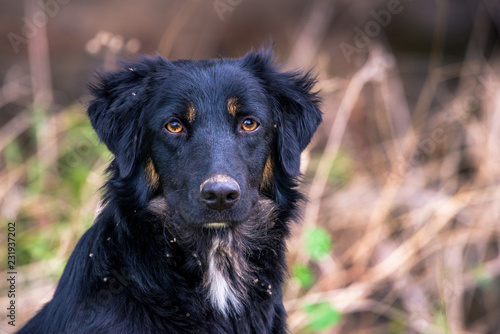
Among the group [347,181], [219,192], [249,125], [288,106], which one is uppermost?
[288,106]

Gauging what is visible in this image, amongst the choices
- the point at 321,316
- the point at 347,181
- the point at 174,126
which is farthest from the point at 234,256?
the point at 347,181

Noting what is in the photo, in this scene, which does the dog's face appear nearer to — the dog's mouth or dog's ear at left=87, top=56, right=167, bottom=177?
the dog's mouth

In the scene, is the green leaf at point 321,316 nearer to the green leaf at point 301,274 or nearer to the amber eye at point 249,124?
the green leaf at point 301,274

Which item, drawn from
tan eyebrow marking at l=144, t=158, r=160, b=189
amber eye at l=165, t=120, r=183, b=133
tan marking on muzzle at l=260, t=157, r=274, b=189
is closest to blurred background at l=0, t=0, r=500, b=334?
tan marking on muzzle at l=260, t=157, r=274, b=189

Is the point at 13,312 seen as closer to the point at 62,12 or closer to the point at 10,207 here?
the point at 10,207

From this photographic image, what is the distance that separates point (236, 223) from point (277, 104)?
96 cm

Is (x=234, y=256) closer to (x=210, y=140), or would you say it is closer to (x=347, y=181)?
(x=210, y=140)

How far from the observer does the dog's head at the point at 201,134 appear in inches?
130

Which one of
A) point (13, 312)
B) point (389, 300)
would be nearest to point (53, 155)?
point (13, 312)

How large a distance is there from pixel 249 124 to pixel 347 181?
3344mm

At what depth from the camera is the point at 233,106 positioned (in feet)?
11.7

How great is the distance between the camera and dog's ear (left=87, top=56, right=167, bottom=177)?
351cm

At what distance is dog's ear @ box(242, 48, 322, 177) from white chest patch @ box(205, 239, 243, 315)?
70cm

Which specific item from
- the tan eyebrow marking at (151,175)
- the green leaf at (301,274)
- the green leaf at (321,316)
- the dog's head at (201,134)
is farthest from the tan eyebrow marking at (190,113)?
the green leaf at (321,316)
